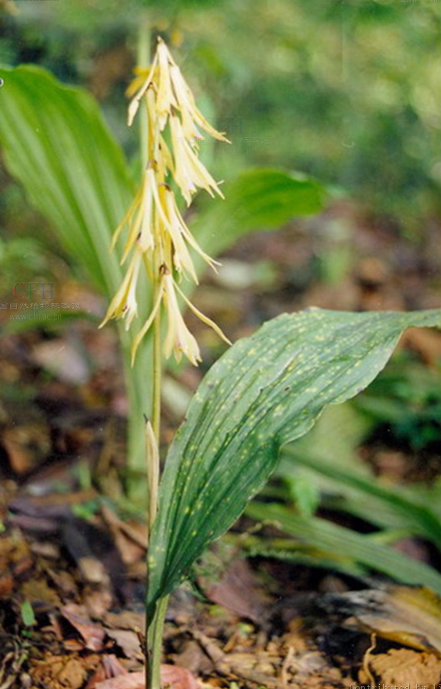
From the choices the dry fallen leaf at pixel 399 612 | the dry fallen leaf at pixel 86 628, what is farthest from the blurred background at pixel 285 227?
the dry fallen leaf at pixel 86 628

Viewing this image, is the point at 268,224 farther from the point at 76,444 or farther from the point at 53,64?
the point at 53,64

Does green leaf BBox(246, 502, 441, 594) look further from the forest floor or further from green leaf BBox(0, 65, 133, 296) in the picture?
green leaf BBox(0, 65, 133, 296)

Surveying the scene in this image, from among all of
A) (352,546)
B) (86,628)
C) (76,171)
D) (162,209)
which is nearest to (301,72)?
(76,171)

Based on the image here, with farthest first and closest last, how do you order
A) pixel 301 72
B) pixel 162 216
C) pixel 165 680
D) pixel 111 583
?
pixel 301 72 → pixel 111 583 → pixel 165 680 → pixel 162 216

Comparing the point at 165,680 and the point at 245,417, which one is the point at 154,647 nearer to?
the point at 165,680

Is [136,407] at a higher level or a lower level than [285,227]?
higher

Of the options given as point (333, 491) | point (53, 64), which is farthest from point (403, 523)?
point (53, 64)

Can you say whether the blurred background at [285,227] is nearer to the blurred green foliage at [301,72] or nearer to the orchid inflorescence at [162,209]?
the blurred green foliage at [301,72]
